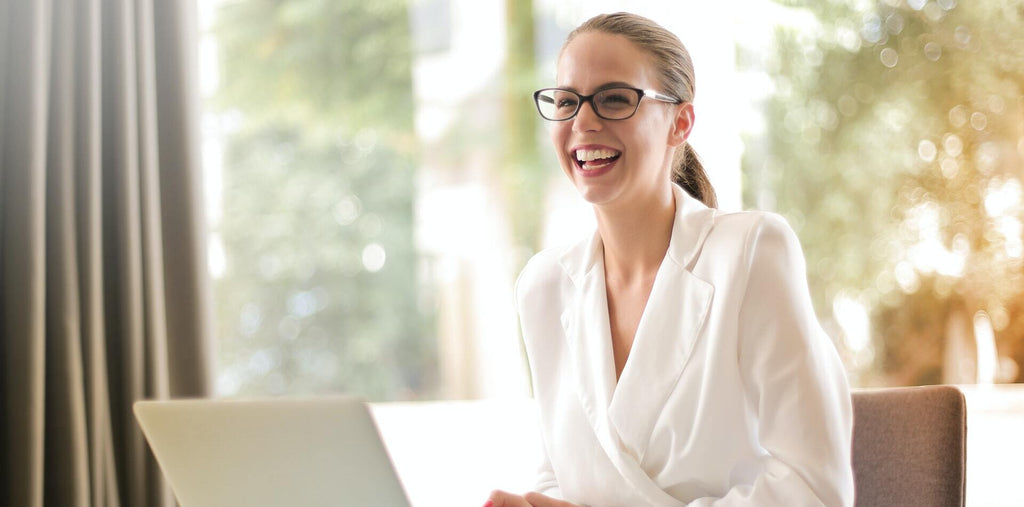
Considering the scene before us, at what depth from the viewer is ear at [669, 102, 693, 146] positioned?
1.46 meters

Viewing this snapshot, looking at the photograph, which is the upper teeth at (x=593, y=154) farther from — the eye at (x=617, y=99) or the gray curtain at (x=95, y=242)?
the gray curtain at (x=95, y=242)

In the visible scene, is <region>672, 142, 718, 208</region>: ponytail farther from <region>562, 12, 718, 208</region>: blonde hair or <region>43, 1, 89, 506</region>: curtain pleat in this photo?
<region>43, 1, 89, 506</region>: curtain pleat

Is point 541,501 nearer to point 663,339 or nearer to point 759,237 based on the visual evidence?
point 663,339

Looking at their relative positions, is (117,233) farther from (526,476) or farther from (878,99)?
(878,99)

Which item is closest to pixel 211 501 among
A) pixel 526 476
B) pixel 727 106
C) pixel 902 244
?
pixel 526 476

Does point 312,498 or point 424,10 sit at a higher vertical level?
point 424,10

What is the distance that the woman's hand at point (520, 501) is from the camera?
1.26m

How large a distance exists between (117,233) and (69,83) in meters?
0.32

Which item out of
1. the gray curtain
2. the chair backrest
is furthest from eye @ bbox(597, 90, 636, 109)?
the gray curtain

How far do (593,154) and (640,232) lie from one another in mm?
152

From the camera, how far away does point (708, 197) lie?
64.0 inches

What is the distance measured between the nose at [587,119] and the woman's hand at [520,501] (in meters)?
0.53

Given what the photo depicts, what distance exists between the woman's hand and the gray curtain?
1.06 m

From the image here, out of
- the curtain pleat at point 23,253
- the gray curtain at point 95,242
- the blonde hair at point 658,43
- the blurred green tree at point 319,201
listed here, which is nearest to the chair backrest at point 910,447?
the blonde hair at point 658,43
